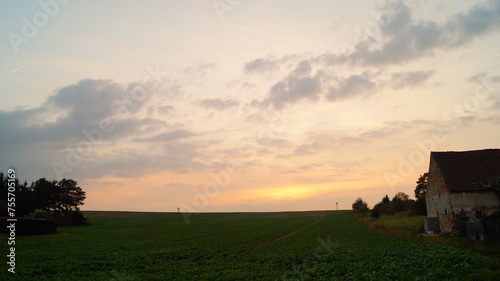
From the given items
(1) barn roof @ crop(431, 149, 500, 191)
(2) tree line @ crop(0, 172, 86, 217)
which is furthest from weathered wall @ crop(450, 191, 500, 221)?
→ (2) tree line @ crop(0, 172, 86, 217)

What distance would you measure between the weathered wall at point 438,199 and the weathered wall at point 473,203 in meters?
0.73

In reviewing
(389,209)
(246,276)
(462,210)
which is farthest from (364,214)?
(246,276)

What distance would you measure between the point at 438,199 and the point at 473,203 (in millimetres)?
4530

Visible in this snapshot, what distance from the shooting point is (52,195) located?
317 feet

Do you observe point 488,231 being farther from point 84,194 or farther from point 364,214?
point 84,194

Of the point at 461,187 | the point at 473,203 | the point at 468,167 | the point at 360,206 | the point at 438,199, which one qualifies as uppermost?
the point at 468,167

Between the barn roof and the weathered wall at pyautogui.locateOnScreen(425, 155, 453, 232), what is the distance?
79 centimetres

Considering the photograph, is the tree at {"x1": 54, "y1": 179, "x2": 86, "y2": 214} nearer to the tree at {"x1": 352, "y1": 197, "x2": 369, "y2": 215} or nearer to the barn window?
the tree at {"x1": 352, "y1": 197, "x2": 369, "y2": 215}

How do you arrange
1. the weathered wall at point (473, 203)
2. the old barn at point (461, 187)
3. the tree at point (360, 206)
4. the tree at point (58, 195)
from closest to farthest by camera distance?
the weathered wall at point (473, 203)
the old barn at point (461, 187)
the tree at point (58, 195)
the tree at point (360, 206)

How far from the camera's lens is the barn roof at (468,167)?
3800 centimetres

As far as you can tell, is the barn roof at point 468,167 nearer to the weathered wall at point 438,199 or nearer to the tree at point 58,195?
the weathered wall at point 438,199

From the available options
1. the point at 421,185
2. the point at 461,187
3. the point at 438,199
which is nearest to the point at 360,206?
the point at 421,185

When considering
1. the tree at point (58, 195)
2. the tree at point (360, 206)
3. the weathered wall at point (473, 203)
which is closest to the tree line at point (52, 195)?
the tree at point (58, 195)

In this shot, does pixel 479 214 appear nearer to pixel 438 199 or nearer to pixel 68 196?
pixel 438 199
